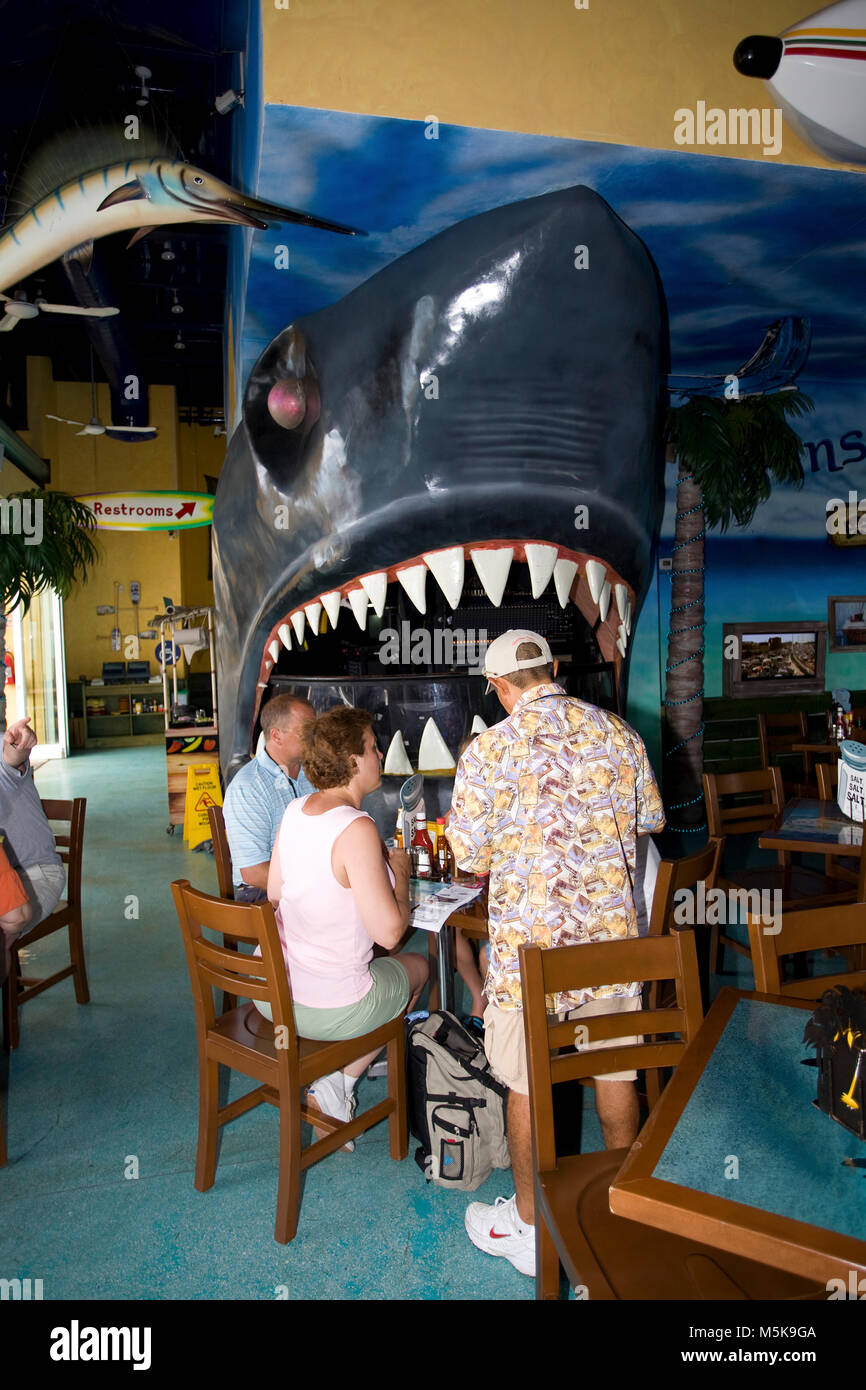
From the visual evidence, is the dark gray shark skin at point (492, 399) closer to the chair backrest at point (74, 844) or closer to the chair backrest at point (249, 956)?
the chair backrest at point (249, 956)

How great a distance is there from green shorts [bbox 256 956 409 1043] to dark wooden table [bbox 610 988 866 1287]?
1027 millimetres

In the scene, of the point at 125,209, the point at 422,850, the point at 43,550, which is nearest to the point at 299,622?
the point at 422,850

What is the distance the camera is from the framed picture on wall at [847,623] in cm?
741

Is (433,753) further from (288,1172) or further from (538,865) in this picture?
(288,1172)

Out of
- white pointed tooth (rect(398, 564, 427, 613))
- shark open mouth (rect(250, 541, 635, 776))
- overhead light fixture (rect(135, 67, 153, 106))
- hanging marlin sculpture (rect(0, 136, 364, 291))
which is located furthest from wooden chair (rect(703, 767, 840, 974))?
overhead light fixture (rect(135, 67, 153, 106))

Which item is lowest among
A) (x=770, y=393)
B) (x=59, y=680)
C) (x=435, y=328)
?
(x=59, y=680)

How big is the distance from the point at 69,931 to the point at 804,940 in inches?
111

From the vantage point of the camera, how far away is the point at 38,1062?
3123 mm

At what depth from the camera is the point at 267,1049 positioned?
2.21 m

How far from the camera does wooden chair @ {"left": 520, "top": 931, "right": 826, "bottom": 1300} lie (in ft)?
4.51
